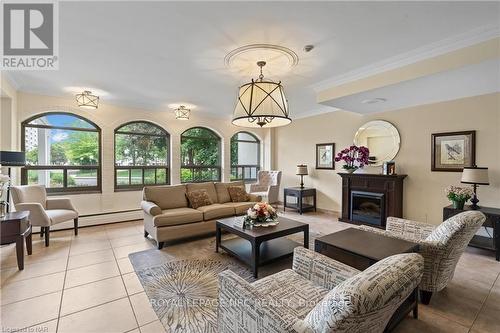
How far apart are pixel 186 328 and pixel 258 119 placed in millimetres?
2159

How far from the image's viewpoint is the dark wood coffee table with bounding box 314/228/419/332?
1797 mm

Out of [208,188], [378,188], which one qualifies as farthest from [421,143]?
[208,188]

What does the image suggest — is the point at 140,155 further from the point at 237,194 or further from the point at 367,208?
the point at 367,208

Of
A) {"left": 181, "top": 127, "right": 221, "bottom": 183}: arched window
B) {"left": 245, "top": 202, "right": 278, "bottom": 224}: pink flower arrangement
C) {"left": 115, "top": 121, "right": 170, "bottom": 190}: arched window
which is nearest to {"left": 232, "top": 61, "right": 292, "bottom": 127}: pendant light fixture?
{"left": 245, "top": 202, "right": 278, "bottom": 224}: pink flower arrangement

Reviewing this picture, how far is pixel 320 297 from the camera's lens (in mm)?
1544

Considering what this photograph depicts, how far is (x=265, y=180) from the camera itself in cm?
689

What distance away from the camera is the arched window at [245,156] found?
7177 mm

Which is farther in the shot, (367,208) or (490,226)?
(367,208)

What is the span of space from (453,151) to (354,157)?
1622 mm

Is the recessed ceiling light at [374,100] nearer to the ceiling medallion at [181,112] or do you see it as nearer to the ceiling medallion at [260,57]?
the ceiling medallion at [260,57]

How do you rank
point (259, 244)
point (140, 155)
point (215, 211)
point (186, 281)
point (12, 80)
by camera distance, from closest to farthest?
point (186, 281) → point (259, 244) → point (12, 80) → point (215, 211) → point (140, 155)

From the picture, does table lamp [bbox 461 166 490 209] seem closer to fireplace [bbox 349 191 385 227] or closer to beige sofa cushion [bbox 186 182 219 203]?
fireplace [bbox 349 191 385 227]

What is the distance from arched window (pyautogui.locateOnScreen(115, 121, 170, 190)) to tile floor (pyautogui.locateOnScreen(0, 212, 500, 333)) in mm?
2104

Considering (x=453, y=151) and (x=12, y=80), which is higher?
(x=12, y=80)
